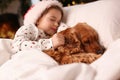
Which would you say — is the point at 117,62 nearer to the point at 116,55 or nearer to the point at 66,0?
the point at 116,55

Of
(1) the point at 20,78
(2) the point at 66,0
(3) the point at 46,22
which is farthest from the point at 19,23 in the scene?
(1) the point at 20,78

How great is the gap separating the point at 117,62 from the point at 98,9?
63 cm

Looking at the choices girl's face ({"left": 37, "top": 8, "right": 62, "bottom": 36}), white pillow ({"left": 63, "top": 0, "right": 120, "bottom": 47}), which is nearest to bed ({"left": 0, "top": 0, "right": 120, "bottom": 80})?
white pillow ({"left": 63, "top": 0, "right": 120, "bottom": 47})

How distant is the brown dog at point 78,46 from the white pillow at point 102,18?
44 mm

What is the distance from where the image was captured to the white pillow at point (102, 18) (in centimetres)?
137

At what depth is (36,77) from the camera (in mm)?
934

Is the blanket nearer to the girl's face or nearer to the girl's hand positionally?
the girl's hand

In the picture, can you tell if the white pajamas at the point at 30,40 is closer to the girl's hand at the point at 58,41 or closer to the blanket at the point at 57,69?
the girl's hand at the point at 58,41

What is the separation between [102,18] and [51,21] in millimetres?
342

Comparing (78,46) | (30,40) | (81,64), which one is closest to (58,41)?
(78,46)

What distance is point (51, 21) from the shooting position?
161 centimetres

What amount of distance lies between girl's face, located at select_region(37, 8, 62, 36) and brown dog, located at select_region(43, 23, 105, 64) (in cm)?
18

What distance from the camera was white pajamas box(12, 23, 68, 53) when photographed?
1359 mm

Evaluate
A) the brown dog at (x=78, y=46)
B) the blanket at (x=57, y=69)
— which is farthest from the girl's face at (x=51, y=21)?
the blanket at (x=57, y=69)
